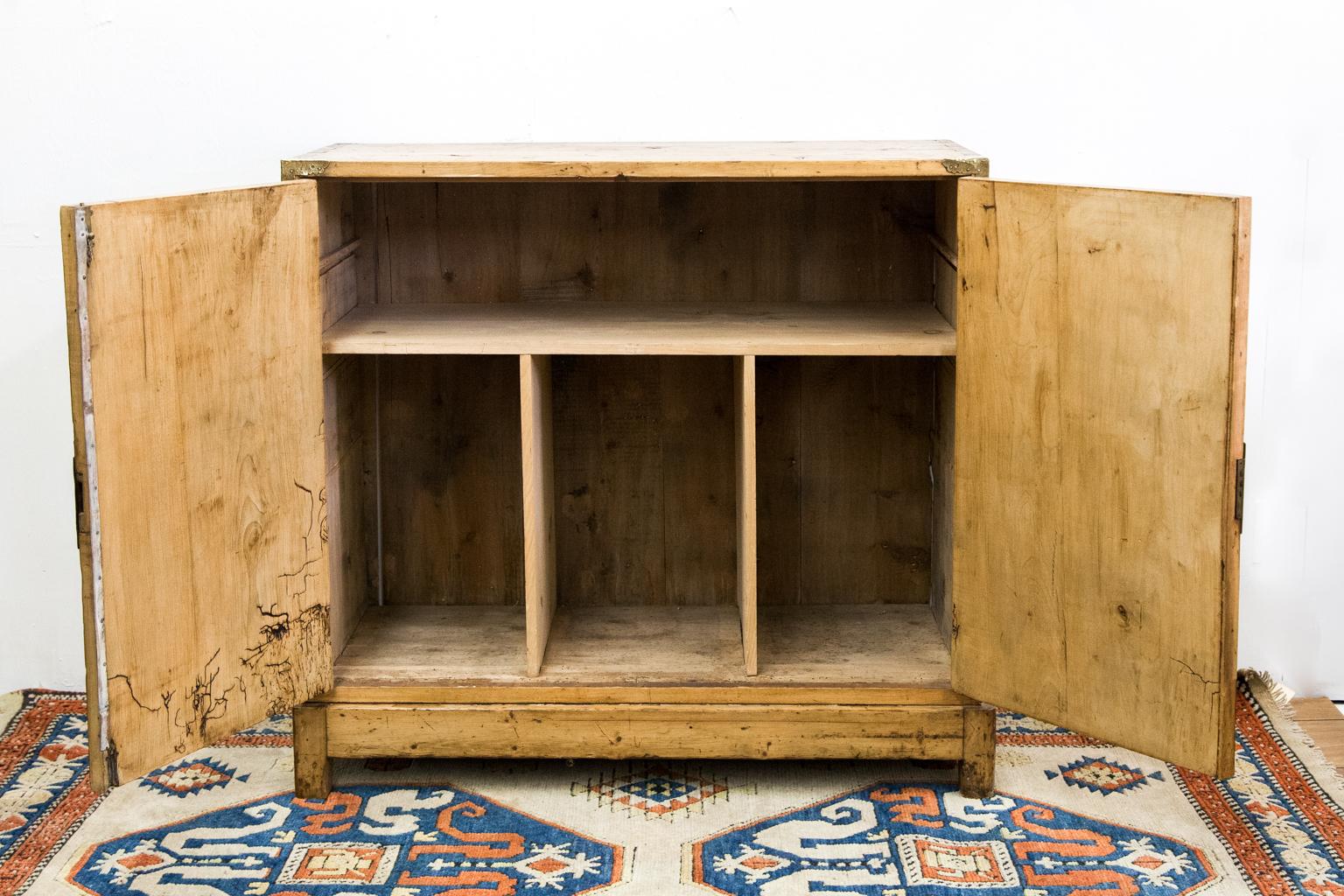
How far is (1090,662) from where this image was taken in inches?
83.6

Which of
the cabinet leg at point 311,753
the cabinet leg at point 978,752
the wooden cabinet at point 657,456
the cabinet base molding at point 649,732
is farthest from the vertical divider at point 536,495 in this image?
the cabinet leg at point 978,752

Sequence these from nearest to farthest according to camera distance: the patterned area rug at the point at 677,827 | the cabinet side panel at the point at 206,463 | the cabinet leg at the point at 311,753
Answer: the cabinet side panel at the point at 206,463 < the patterned area rug at the point at 677,827 < the cabinet leg at the point at 311,753

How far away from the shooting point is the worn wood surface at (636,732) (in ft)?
7.74

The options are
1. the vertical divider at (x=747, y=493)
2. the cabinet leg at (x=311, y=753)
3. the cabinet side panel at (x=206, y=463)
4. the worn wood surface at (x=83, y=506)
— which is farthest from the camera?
the cabinet leg at (x=311, y=753)

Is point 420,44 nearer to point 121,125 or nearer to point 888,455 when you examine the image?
point 121,125

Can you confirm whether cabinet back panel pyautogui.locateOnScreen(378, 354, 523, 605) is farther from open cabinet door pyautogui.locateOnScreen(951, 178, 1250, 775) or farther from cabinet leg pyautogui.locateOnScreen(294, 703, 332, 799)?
open cabinet door pyautogui.locateOnScreen(951, 178, 1250, 775)

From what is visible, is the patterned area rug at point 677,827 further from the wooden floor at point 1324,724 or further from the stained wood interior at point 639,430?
the stained wood interior at point 639,430

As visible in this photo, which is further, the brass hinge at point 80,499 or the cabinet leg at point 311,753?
the cabinet leg at point 311,753

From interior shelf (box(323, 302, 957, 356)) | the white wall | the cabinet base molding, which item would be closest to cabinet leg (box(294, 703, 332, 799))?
the cabinet base molding

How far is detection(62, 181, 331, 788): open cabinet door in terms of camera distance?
6.24 feet

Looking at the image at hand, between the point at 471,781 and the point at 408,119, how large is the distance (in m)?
1.20

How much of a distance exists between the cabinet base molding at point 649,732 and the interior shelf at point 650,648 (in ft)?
0.15

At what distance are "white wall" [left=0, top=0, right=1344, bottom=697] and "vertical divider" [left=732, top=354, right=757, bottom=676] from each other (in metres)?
0.61

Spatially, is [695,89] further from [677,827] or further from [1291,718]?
[1291,718]
